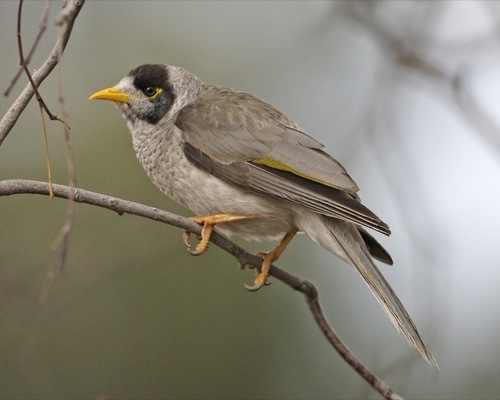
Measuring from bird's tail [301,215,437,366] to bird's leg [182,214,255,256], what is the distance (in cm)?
40

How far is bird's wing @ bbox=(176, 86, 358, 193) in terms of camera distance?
4.70 meters

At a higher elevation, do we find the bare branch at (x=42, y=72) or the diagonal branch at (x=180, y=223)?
the bare branch at (x=42, y=72)

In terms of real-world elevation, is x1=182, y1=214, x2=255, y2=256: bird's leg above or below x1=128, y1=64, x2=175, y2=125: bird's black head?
below

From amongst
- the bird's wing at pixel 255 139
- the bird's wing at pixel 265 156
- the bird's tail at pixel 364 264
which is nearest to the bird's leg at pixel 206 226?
the bird's wing at pixel 265 156

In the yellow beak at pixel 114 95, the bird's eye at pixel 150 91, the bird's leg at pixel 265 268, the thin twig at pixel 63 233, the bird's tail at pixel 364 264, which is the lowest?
the bird's leg at pixel 265 268

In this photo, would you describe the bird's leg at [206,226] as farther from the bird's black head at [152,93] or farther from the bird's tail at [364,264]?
the bird's black head at [152,93]

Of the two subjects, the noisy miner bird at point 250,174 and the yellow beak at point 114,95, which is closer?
the noisy miner bird at point 250,174

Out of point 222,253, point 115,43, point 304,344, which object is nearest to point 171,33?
point 115,43

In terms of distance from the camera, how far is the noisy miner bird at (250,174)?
459 centimetres

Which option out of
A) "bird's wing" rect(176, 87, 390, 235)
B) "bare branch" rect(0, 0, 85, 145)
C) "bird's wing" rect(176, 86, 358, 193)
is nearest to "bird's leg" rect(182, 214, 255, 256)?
"bird's wing" rect(176, 87, 390, 235)

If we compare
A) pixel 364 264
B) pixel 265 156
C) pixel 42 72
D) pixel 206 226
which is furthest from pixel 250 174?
pixel 42 72

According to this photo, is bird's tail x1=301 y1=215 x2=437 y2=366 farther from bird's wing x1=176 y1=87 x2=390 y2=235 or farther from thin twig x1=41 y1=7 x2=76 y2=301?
thin twig x1=41 y1=7 x2=76 y2=301

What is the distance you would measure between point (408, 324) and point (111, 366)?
3.56m

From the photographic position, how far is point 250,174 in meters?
4.75
